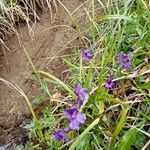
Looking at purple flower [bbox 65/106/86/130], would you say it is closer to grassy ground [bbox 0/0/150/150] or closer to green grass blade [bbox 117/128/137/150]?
grassy ground [bbox 0/0/150/150]

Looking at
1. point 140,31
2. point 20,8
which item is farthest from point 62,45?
point 140,31

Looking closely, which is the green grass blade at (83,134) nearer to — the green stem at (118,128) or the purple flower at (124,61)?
the green stem at (118,128)

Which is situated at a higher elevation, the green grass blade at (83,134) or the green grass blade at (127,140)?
the green grass blade at (83,134)

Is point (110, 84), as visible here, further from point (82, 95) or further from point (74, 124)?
point (74, 124)

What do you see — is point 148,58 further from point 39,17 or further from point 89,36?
point 39,17

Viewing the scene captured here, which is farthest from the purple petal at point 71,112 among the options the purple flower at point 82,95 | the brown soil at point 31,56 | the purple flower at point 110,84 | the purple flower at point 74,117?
the brown soil at point 31,56
